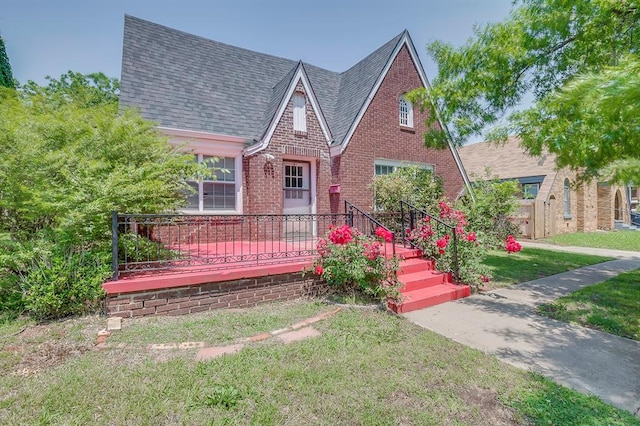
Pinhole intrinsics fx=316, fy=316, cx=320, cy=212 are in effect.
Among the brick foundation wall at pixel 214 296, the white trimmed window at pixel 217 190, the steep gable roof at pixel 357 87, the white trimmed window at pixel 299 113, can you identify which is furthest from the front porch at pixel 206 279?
the steep gable roof at pixel 357 87

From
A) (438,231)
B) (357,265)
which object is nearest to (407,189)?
(438,231)

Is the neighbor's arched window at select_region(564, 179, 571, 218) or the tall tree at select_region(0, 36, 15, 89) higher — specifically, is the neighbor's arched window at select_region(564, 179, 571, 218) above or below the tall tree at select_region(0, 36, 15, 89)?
below

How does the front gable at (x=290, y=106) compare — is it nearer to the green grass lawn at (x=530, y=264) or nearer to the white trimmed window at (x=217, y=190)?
the white trimmed window at (x=217, y=190)

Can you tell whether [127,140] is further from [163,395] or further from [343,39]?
[343,39]

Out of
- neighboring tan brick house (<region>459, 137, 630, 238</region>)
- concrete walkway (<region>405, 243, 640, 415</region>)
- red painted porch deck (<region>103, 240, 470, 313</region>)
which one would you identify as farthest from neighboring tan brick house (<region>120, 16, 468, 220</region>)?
neighboring tan brick house (<region>459, 137, 630, 238</region>)

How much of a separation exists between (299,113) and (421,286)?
6120mm

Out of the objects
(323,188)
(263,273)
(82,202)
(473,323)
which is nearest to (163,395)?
(263,273)

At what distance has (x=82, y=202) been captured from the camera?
4.47 meters

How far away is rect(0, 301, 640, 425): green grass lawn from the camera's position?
8.20 ft

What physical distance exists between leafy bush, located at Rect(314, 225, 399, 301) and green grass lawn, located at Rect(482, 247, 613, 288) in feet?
9.48

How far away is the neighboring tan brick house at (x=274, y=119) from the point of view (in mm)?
8602

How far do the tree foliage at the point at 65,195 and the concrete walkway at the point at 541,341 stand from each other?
15.4 feet

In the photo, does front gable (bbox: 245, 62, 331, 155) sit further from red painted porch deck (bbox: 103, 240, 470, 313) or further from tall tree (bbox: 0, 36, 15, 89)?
tall tree (bbox: 0, 36, 15, 89)

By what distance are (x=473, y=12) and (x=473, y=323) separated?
23.0 ft
